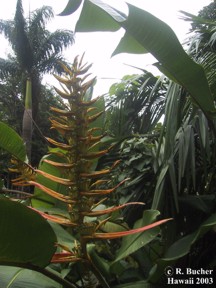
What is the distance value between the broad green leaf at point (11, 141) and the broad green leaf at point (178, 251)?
0.78 meters

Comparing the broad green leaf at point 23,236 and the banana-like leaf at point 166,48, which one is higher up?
the banana-like leaf at point 166,48

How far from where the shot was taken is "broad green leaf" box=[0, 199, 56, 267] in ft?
3.02

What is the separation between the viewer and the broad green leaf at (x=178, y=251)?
3.61 feet

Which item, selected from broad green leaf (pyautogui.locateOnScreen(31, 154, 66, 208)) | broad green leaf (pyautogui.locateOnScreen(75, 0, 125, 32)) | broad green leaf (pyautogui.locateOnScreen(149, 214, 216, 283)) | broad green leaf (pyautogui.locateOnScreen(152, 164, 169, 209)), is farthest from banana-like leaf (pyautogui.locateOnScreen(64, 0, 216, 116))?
broad green leaf (pyautogui.locateOnScreen(31, 154, 66, 208))

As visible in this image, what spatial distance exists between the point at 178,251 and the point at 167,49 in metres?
0.71

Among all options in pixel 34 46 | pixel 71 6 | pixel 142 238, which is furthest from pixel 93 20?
pixel 34 46

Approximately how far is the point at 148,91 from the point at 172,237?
946 millimetres

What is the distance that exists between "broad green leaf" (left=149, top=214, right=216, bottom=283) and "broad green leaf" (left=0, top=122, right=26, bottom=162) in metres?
0.78

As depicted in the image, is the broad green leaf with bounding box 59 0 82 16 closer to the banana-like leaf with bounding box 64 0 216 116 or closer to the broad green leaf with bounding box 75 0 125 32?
the broad green leaf with bounding box 75 0 125 32

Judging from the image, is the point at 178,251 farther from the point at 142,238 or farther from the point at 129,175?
the point at 129,175

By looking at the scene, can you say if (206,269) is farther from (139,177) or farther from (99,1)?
(99,1)

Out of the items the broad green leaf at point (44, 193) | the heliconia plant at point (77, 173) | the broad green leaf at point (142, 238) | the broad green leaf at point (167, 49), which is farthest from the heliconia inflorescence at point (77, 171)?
the broad green leaf at point (44, 193)

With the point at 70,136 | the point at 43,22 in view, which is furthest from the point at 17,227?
the point at 43,22

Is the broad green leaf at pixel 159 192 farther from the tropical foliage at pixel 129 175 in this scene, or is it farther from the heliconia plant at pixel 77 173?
the heliconia plant at pixel 77 173
